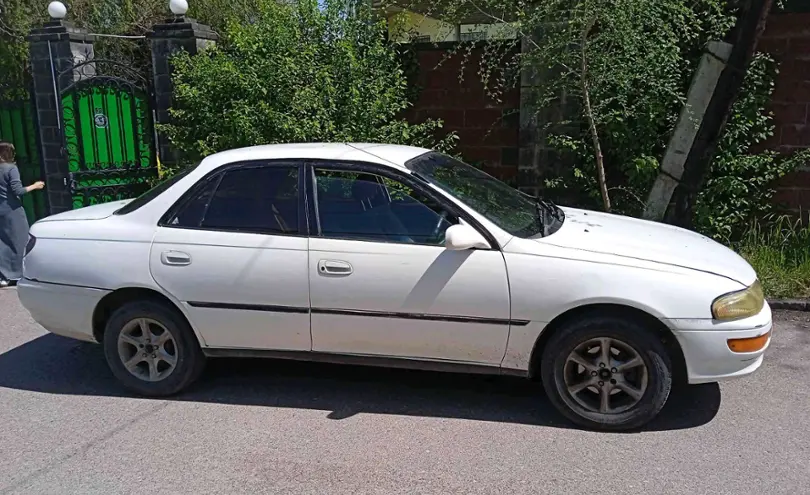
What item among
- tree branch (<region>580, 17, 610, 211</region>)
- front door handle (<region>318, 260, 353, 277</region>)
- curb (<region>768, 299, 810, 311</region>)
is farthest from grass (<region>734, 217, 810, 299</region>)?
front door handle (<region>318, 260, 353, 277</region>)

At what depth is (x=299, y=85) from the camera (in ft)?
24.9

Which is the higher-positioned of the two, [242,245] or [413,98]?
[413,98]

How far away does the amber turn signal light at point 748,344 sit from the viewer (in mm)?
3838

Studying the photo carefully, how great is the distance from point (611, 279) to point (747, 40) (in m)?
4.17

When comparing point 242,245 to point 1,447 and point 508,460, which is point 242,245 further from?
point 508,460

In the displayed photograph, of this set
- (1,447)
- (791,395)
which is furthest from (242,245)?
(791,395)

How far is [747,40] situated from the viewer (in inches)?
263

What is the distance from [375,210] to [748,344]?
2.33 m

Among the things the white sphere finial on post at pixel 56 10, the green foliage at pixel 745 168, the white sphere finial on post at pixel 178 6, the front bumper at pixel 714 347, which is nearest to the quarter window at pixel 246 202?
the front bumper at pixel 714 347

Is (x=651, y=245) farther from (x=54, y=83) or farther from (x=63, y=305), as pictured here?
(x=54, y=83)

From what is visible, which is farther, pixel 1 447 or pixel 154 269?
pixel 154 269

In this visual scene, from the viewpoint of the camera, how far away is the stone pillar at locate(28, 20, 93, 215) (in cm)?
857

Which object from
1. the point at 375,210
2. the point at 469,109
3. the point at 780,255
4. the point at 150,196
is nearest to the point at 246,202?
the point at 150,196

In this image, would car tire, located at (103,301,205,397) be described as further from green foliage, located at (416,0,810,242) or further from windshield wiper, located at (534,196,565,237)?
green foliage, located at (416,0,810,242)
